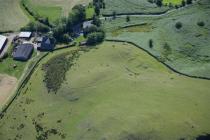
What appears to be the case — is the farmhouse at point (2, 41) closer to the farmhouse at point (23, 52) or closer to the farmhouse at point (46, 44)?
the farmhouse at point (23, 52)

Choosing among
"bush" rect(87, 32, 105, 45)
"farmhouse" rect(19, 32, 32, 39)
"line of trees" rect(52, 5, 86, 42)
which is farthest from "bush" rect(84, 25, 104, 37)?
"farmhouse" rect(19, 32, 32, 39)

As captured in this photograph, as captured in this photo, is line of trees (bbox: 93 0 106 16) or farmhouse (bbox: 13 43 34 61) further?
line of trees (bbox: 93 0 106 16)

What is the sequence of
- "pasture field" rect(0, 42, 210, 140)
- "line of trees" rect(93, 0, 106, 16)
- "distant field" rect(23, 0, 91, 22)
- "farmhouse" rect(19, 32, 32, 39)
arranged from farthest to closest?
"distant field" rect(23, 0, 91, 22) → "line of trees" rect(93, 0, 106, 16) → "farmhouse" rect(19, 32, 32, 39) → "pasture field" rect(0, 42, 210, 140)

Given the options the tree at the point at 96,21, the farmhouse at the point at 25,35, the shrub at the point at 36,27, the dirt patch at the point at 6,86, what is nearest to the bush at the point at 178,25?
the tree at the point at 96,21

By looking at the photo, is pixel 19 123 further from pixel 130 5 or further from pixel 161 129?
pixel 130 5

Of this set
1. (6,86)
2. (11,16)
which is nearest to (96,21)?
(11,16)

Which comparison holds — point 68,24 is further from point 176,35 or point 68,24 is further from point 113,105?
point 113,105

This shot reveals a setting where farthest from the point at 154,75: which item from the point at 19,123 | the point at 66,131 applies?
the point at 19,123

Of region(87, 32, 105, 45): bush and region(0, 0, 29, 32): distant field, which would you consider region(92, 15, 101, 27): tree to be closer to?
region(87, 32, 105, 45): bush
